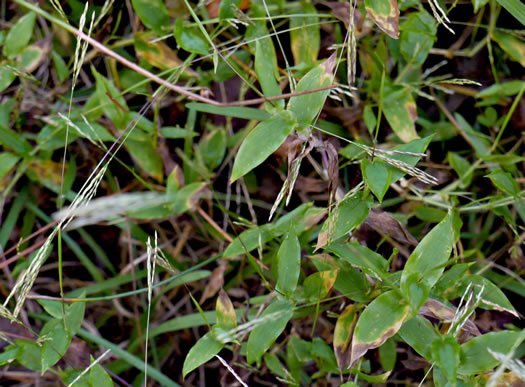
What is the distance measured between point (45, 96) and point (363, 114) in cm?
101

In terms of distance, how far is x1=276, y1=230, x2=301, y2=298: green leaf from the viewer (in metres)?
1.08

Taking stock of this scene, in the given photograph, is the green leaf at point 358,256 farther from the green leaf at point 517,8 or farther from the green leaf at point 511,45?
the green leaf at point 511,45

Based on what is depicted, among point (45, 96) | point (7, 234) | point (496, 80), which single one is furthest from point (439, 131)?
point (7, 234)

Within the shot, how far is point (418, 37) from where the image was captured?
138 centimetres

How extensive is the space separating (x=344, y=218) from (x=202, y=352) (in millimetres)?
417

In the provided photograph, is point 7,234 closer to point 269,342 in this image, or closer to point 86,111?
point 86,111

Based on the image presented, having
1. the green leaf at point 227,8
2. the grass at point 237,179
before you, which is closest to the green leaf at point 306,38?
the grass at point 237,179

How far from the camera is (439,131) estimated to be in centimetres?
158

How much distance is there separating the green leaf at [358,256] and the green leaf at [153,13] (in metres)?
0.81

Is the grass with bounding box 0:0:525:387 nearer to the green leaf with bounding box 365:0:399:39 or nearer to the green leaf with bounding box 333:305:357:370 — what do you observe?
the green leaf with bounding box 333:305:357:370

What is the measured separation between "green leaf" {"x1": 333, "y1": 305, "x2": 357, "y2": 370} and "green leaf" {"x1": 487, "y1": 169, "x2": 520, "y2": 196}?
46 cm

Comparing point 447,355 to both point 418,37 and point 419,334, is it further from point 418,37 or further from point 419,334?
point 418,37

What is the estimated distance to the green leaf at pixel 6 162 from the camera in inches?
57.5

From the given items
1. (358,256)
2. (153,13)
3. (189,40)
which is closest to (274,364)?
(358,256)
